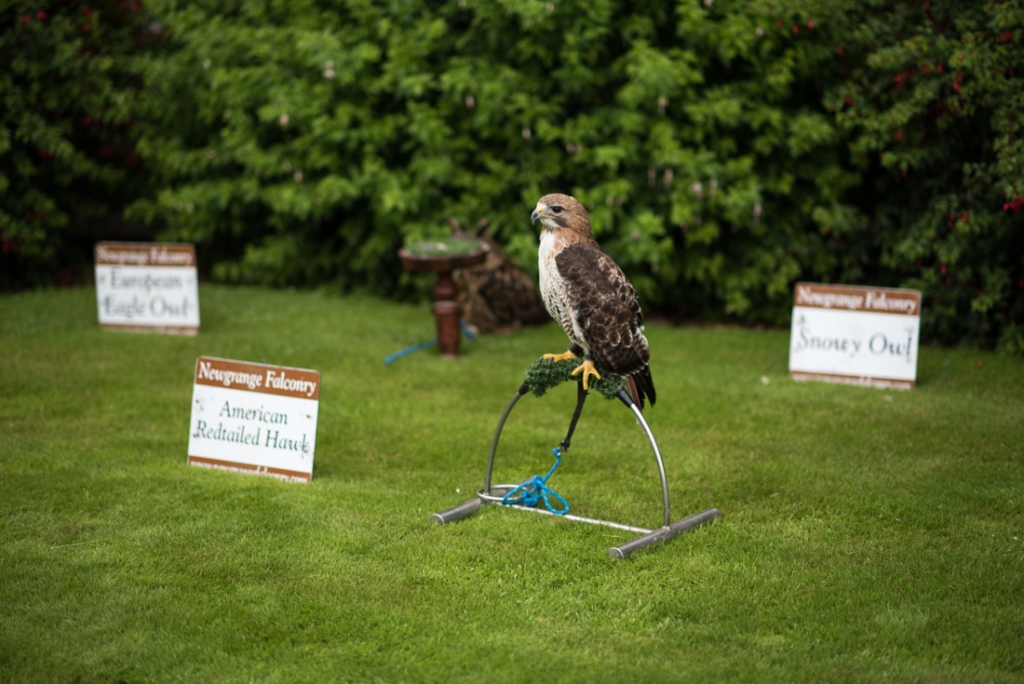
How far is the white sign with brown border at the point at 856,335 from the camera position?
612cm

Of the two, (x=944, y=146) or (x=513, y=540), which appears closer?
(x=513, y=540)

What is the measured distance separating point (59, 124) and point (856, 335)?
25.2 feet

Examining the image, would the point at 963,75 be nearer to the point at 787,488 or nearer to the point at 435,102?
the point at 787,488

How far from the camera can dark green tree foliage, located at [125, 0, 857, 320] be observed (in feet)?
25.7

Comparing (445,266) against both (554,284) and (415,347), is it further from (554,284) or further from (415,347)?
(554,284)

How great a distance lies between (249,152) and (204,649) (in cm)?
687

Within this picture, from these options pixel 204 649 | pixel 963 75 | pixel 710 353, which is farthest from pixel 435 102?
pixel 204 649

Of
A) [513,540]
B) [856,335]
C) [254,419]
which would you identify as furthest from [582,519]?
[856,335]

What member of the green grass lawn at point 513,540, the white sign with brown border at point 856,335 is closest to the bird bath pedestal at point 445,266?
the green grass lawn at point 513,540

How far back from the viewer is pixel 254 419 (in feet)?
15.2

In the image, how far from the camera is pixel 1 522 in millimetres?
4023

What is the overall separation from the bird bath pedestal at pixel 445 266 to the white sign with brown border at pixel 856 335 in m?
2.34

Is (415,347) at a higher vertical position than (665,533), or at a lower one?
higher

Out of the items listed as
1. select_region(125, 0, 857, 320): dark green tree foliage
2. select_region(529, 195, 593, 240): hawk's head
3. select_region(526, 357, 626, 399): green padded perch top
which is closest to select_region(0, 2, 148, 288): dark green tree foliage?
select_region(125, 0, 857, 320): dark green tree foliage
